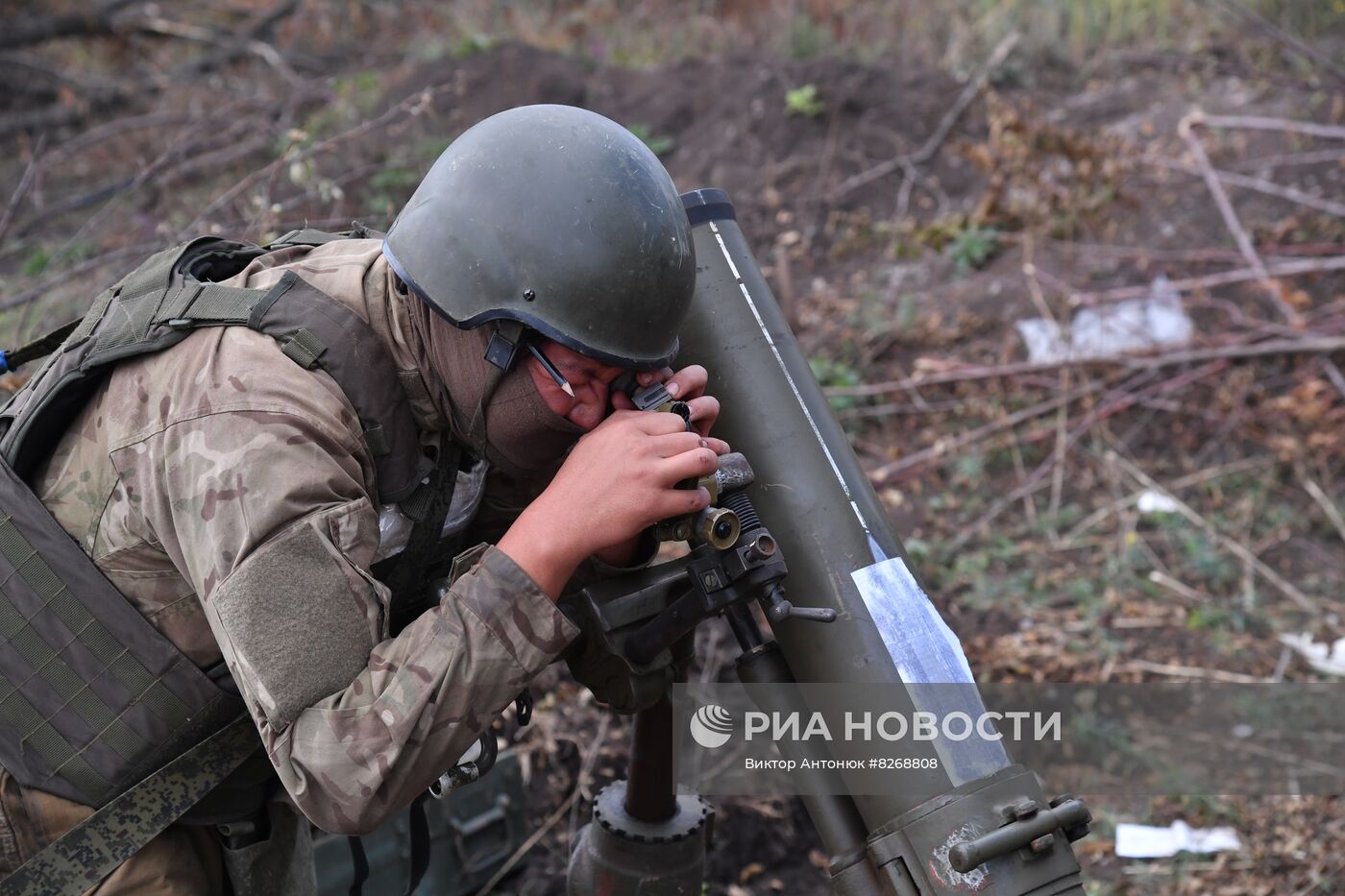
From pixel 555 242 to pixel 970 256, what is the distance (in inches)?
180

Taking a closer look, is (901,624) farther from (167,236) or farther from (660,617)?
(167,236)

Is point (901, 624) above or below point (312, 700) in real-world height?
below

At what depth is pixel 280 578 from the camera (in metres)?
1.81

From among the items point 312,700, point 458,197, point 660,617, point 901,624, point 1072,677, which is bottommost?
point 1072,677

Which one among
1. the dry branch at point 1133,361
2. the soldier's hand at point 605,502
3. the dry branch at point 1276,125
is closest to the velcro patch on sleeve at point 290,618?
the soldier's hand at point 605,502

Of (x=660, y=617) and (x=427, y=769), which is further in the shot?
(x=660, y=617)

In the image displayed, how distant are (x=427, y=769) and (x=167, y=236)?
2.93m

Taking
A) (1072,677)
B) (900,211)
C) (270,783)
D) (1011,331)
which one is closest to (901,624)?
(270,783)

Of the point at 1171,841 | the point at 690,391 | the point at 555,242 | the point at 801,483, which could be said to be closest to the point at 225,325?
the point at 555,242

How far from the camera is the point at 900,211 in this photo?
677 cm

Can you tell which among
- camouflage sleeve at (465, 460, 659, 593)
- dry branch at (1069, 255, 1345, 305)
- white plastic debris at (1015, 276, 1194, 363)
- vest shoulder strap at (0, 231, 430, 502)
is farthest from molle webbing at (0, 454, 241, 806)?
dry branch at (1069, 255, 1345, 305)

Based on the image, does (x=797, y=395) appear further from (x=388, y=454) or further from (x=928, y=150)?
(x=928, y=150)

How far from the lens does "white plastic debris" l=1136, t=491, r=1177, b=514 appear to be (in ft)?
16.1

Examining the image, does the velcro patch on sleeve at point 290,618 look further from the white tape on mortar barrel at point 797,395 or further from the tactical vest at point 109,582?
the white tape on mortar barrel at point 797,395
